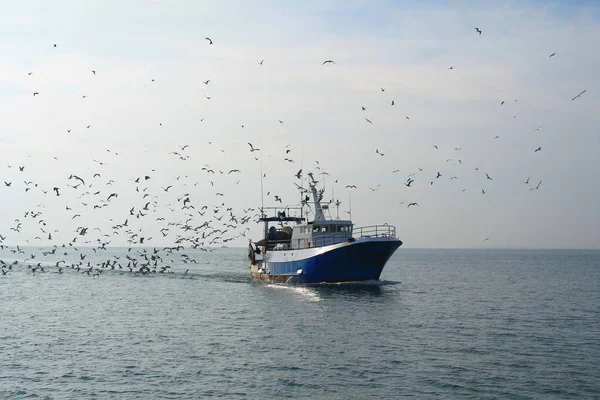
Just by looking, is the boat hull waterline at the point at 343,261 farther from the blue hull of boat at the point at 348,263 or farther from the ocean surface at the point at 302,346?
the ocean surface at the point at 302,346

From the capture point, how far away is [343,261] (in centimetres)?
6594

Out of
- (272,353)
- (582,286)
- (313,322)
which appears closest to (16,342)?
(272,353)

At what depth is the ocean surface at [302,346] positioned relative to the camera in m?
29.2

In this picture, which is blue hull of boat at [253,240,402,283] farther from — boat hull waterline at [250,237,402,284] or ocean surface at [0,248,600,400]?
ocean surface at [0,248,600,400]

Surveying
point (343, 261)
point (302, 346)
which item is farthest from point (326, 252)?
point (302, 346)

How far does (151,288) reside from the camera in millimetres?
81375

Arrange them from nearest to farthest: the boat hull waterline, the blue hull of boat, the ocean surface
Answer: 1. the ocean surface
2. the boat hull waterline
3. the blue hull of boat

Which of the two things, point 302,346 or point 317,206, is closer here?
point 302,346

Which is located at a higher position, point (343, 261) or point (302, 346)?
point (343, 261)

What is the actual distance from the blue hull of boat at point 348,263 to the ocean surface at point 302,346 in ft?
4.55

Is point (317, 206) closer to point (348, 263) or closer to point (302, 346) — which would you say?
point (348, 263)

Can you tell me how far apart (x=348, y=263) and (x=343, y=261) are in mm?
656

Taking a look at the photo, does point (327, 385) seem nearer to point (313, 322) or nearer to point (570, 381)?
point (570, 381)

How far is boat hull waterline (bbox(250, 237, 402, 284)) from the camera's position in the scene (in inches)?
2562
